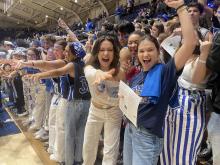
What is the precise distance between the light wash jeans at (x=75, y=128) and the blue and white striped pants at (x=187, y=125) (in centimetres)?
127

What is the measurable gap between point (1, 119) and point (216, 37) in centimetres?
492

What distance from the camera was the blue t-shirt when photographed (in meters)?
1.99

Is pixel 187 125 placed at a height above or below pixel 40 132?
above

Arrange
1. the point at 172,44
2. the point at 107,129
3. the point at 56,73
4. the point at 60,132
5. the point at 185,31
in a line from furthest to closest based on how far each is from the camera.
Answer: the point at 60,132 → the point at 56,73 → the point at 107,129 → the point at 172,44 → the point at 185,31

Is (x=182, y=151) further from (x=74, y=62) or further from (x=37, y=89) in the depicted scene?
(x=37, y=89)

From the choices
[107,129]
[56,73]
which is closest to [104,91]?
[107,129]

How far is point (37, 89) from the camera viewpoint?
4.82 meters

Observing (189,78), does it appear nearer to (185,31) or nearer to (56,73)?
(185,31)

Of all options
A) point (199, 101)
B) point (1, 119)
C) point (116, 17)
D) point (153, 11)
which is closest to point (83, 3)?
point (116, 17)

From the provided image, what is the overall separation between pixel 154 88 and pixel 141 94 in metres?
0.11

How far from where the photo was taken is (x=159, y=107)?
2020 mm

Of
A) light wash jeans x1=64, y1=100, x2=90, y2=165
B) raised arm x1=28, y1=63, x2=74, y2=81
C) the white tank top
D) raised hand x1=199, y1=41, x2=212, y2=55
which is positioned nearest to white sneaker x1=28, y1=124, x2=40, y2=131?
light wash jeans x1=64, y1=100, x2=90, y2=165

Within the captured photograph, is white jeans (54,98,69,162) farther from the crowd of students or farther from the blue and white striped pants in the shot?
the blue and white striped pants

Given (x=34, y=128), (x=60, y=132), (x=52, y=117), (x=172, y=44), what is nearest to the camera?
(x=172, y=44)
